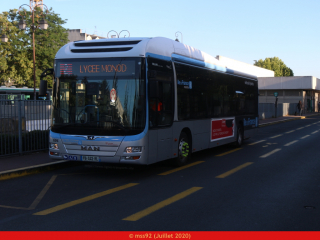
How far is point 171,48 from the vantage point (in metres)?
9.95

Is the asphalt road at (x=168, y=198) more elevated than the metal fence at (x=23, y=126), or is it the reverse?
the metal fence at (x=23, y=126)

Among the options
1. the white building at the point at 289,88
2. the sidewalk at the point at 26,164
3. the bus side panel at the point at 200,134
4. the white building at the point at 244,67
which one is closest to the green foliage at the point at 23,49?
the white building at the point at 244,67

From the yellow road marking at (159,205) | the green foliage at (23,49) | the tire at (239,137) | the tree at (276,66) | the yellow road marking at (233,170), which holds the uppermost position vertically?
the tree at (276,66)

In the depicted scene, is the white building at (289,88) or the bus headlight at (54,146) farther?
the white building at (289,88)

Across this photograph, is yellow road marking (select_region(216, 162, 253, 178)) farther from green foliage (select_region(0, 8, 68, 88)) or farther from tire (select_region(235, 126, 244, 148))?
green foliage (select_region(0, 8, 68, 88))

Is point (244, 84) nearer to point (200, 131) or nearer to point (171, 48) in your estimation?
point (200, 131)

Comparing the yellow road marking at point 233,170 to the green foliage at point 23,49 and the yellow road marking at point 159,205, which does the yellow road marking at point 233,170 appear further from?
the green foliage at point 23,49

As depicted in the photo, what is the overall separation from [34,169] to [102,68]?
296 centimetres

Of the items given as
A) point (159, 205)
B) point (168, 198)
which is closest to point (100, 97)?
point (168, 198)

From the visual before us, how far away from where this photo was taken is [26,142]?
480 inches

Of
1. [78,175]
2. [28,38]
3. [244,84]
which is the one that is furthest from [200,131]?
[28,38]

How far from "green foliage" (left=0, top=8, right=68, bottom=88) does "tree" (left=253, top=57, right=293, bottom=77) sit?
310 ft

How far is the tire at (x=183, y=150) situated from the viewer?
1026 centimetres

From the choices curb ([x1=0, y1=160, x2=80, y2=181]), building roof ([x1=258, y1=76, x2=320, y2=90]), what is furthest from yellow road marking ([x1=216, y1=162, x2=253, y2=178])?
building roof ([x1=258, y1=76, x2=320, y2=90])
